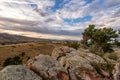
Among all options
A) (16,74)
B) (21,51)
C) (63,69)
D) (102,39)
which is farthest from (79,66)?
(21,51)

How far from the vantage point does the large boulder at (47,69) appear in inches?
814

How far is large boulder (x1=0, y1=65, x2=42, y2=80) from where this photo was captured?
17.7 meters

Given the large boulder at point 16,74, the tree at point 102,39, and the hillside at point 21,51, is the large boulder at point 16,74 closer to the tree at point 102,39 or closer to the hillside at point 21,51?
the tree at point 102,39

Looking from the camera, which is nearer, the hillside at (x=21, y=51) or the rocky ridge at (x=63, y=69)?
the rocky ridge at (x=63, y=69)

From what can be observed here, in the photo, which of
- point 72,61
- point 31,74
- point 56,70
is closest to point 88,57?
point 72,61

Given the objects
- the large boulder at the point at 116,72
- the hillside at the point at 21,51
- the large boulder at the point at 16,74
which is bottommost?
the hillside at the point at 21,51

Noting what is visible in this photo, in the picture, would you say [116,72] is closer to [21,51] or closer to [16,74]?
[16,74]

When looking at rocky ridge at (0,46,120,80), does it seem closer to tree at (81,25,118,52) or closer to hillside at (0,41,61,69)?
tree at (81,25,118,52)

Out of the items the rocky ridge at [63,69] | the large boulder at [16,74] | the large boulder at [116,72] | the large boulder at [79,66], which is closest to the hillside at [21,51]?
the large boulder at [79,66]

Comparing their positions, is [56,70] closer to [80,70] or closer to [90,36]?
[80,70]

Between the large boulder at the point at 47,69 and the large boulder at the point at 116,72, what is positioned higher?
the large boulder at the point at 47,69

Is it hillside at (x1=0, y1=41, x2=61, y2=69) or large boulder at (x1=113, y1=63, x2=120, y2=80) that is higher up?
large boulder at (x1=113, y1=63, x2=120, y2=80)

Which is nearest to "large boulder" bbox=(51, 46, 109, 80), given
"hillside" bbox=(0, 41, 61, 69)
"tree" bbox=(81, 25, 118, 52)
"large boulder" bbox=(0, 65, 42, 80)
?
"large boulder" bbox=(0, 65, 42, 80)

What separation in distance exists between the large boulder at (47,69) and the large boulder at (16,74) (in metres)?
1.34
